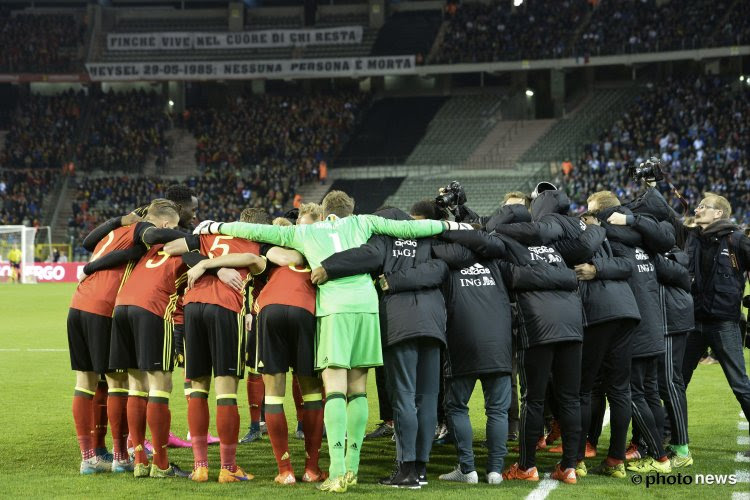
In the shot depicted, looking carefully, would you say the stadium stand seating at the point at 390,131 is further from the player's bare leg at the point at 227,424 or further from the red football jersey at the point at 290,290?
the player's bare leg at the point at 227,424

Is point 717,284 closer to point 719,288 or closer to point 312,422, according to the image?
point 719,288

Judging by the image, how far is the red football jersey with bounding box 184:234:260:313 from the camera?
8133 mm

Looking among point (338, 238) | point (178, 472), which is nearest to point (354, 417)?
point (338, 238)

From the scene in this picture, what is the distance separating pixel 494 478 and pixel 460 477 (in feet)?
0.91

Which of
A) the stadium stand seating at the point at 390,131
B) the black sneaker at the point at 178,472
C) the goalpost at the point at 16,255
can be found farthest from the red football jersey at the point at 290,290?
the stadium stand seating at the point at 390,131

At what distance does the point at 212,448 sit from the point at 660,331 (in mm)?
4341

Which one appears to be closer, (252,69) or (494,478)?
(494,478)

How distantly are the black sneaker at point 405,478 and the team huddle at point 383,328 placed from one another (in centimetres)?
1

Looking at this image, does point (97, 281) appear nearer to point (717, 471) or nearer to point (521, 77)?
point (717, 471)

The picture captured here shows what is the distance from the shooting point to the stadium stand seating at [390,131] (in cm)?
4938

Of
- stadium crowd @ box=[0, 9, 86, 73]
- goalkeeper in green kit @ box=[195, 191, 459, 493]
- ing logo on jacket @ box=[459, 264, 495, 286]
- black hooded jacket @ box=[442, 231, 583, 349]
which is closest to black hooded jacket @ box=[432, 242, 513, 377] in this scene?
ing logo on jacket @ box=[459, 264, 495, 286]

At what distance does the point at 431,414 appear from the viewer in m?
8.12

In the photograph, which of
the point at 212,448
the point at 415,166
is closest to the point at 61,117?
the point at 415,166

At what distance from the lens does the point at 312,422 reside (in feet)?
26.5
